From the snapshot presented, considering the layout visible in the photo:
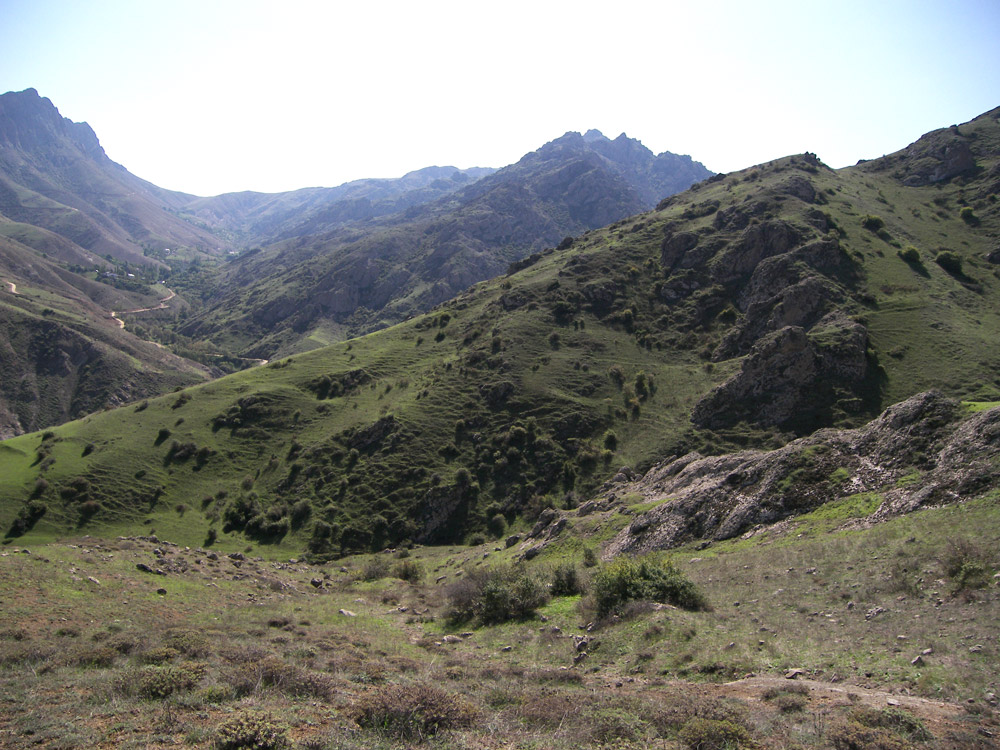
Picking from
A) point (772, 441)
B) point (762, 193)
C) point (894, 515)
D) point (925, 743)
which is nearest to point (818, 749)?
point (925, 743)

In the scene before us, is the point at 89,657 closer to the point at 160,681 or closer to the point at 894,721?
the point at 160,681

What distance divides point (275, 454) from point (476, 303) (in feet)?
169

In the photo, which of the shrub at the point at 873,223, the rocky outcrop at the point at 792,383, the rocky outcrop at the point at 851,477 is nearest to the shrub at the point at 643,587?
the rocky outcrop at the point at 851,477

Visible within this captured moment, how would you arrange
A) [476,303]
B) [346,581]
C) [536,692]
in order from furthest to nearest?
[476,303]
[346,581]
[536,692]

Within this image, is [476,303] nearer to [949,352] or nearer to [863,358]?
[863,358]

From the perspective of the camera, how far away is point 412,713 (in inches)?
416

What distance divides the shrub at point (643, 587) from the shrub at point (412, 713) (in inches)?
402

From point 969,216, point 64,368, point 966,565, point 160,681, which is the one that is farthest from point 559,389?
point 64,368

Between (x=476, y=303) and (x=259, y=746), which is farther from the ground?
(x=476, y=303)

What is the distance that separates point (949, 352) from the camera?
2292 inches

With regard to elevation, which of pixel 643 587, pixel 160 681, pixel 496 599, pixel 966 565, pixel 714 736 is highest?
pixel 160 681

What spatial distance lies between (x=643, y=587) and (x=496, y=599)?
7.05 metres

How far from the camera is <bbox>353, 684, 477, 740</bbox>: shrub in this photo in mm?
10336

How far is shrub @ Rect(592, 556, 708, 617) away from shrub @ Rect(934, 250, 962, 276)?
87.3 meters
